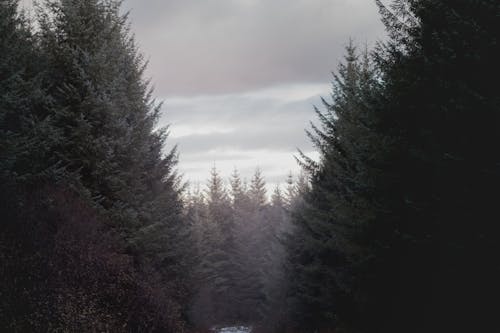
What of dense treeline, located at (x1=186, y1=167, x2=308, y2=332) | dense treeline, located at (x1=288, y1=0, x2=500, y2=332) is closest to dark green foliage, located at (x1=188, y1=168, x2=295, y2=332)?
dense treeline, located at (x1=186, y1=167, x2=308, y2=332)

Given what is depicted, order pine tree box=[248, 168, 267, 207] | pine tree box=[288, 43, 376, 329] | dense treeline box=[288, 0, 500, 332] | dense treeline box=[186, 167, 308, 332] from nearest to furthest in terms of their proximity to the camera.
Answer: dense treeline box=[288, 0, 500, 332] → pine tree box=[288, 43, 376, 329] → dense treeline box=[186, 167, 308, 332] → pine tree box=[248, 168, 267, 207]

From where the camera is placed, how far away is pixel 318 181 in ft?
76.3

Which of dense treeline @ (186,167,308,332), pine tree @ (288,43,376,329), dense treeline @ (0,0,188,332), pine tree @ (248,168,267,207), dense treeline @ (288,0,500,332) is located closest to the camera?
dense treeline @ (288,0,500,332)

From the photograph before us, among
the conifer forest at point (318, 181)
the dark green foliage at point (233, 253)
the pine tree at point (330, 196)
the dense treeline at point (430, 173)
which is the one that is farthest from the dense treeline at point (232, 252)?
the dense treeline at point (430, 173)

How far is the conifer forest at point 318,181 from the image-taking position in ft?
31.2

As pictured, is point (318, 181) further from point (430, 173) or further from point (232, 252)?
point (232, 252)

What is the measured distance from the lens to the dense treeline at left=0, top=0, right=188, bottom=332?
12.2 metres

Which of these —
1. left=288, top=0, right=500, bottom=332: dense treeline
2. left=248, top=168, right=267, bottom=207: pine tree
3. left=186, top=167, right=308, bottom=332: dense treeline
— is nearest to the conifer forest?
left=288, top=0, right=500, bottom=332: dense treeline

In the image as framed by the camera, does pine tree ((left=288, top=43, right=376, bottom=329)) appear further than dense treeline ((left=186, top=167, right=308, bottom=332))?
No

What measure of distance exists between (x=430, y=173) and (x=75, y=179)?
11.8 m

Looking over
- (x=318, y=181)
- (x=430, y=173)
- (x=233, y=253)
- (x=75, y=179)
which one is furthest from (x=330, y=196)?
(x=233, y=253)

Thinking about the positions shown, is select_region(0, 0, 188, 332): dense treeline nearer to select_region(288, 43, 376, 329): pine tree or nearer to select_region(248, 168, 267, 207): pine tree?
select_region(288, 43, 376, 329): pine tree

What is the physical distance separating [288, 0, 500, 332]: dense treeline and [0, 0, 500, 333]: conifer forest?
0.12 feet

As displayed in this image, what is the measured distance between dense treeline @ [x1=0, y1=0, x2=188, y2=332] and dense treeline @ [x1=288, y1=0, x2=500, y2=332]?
669 cm
